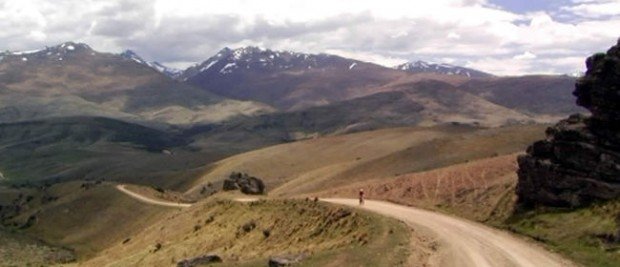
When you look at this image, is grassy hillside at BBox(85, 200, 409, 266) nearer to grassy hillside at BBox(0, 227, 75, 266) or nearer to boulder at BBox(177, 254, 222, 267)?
boulder at BBox(177, 254, 222, 267)

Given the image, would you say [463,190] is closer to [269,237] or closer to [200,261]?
[269,237]

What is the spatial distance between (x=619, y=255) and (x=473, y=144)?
87.2m

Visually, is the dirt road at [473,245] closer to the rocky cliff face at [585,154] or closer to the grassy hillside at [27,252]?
the rocky cliff face at [585,154]

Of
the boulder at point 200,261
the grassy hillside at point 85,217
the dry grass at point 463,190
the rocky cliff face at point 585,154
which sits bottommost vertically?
the grassy hillside at point 85,217

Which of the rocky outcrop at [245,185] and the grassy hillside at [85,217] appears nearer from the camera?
the rocky outcrop at [245,185]

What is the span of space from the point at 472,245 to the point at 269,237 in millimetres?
19725

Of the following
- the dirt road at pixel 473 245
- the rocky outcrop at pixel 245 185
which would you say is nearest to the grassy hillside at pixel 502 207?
the dirt road at pixel 473 245

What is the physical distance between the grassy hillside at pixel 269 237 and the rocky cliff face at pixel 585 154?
479 inches

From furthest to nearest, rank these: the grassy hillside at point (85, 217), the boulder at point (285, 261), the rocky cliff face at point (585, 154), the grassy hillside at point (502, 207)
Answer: the grassy hillside at point (85, 217), the rocky cliff face at point (585, 154), the grassy hillside at point (502, 207), the boulder at point (285, 261)

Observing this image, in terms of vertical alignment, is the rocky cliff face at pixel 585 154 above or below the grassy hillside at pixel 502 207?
above

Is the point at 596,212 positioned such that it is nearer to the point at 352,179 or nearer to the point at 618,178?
the point at 618,178

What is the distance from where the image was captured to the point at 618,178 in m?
48.1

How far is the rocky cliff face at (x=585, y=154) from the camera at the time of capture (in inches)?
1921

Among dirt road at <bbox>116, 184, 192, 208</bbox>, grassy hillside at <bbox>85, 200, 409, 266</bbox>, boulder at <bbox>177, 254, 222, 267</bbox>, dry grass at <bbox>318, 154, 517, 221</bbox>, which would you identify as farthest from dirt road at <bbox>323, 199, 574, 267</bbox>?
dirt road at <bbox>116, 184, 192, 208</bbox>
